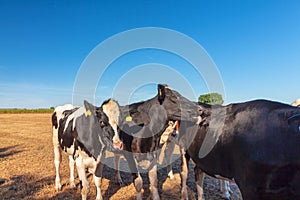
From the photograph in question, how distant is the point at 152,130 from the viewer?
5348 millimetres

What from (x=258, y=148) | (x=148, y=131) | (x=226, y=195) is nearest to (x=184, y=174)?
(x=226, y=195)

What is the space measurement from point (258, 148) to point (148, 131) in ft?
8.54

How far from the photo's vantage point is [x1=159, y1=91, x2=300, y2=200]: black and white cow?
9.62 ft

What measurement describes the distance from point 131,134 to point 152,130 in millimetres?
455

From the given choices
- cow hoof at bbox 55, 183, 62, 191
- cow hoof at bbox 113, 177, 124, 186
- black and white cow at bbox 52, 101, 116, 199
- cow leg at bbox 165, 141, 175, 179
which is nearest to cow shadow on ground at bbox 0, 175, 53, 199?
cow hoof at bbox 55, 183, 62, 191

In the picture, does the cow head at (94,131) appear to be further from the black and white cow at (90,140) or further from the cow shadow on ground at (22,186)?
the cow shadow on ground at (22,186)

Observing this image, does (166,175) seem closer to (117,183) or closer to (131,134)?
(117,183)

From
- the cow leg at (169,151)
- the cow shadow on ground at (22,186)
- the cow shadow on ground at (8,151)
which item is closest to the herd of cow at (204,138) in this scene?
the cow shadow on ground at (22,186)

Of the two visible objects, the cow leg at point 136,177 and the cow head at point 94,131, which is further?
the cow leg at point 136,177

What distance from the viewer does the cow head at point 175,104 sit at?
4.80m

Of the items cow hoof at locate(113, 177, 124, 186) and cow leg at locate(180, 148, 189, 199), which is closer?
cow leg at locate(180, 148, 189, 199)

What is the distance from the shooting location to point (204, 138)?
169 inches

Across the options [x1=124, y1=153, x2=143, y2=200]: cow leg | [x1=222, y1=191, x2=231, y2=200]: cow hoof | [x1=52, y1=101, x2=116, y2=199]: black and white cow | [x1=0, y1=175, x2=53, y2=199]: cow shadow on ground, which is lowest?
[x1=222, y1=191, x2=231, y2=200]: cow hoof

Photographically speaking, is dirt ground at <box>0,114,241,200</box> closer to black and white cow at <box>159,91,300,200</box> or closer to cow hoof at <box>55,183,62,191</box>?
cow hoof at <box>55,183,62,191</box>
